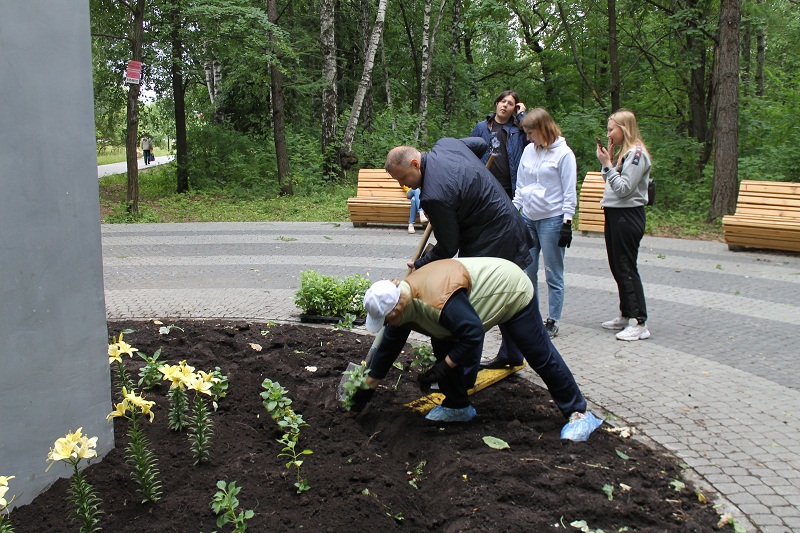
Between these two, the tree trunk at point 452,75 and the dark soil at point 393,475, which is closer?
the dark soil at point 393,475

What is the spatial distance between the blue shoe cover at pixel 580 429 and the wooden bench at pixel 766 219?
309 inches

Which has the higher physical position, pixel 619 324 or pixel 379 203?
pixel 379 203

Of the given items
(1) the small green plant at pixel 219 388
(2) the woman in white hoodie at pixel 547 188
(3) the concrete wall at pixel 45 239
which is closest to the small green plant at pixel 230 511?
(3) the concrete wall at pixel 45 239

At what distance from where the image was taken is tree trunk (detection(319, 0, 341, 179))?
19.5 metres

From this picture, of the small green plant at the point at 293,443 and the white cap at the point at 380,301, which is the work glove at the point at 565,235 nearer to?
the white cap at the point at 380,301

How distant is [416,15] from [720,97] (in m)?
18.1

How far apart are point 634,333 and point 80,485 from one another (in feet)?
16.2

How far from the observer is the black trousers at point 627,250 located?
6.54 meters

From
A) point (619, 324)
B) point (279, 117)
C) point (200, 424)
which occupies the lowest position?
point (619, 324)

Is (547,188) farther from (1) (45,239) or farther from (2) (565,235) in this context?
(1) (45,239)

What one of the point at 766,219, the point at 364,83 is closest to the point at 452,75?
the point at 364,83

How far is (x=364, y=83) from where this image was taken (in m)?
19.5

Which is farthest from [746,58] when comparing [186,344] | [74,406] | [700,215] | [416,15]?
[74,406]

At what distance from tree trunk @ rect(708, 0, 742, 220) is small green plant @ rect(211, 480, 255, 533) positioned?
1229cm
